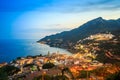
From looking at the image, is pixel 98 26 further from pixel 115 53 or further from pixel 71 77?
Answer: pixel 71 77

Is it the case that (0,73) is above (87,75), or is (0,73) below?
above

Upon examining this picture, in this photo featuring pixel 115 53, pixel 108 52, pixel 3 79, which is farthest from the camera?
pixel 108 52

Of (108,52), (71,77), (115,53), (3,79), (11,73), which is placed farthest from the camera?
(108,52)

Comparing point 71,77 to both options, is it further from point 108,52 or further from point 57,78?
point 108,52

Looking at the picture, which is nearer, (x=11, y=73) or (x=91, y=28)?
(x=11, y=73)

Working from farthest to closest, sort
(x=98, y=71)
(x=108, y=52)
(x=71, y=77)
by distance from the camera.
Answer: (x=108, y=52)
(x=98, y=71)
(x=71, y=77)

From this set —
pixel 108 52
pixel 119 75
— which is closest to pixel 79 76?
pixel 119 75

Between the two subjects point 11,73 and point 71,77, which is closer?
point 71,77

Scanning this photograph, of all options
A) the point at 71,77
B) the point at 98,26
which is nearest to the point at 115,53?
the point at 71,77

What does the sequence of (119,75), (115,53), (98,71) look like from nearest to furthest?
(119,75), (98,71), (115,53)
